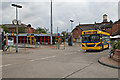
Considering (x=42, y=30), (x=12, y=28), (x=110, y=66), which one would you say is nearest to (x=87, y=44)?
(x=110, y=66)

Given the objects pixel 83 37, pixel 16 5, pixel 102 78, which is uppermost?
pixel 16 5

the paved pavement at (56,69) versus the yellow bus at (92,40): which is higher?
the yellow bus at (92,40)

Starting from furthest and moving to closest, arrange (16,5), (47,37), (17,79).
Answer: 1. (47,37)
2. (16,5)
3. (17,79)

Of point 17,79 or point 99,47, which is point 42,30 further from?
point 17,79

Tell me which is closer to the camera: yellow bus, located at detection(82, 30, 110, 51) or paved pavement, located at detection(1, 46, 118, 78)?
paved pavement, located at detection(1, 46, 118, 78)

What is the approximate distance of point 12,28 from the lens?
108m

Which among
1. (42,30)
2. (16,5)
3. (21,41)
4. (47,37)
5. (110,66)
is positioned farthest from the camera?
(42,30)

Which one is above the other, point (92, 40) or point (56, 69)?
point (92, 40)

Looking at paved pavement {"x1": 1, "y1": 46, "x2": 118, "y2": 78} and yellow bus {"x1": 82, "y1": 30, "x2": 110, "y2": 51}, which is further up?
yellow bus {"x1": 82, "y1": 30, "x2": 110, "y2": 51}

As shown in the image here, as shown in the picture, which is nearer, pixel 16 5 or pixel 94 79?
pixel 94 79

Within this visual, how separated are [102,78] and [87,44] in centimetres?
1316

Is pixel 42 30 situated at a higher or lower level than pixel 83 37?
higher

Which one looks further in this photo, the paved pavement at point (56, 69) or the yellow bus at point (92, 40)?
the yellow bus at point (92, 40)

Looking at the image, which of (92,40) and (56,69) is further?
(92,40)
